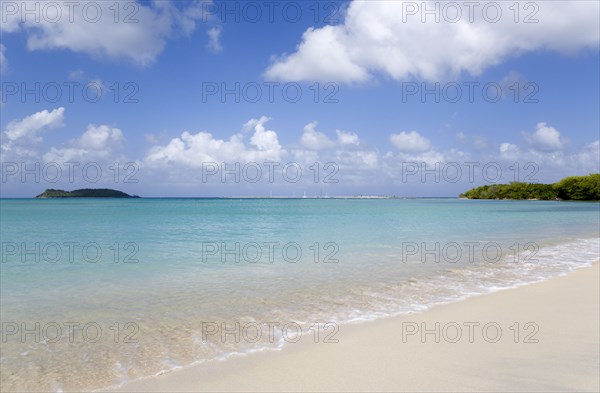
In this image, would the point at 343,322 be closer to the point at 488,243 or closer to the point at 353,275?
the point at 353,275

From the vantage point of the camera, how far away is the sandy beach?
4.30 m

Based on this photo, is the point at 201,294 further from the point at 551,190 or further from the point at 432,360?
the point at 551,190

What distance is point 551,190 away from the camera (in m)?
134

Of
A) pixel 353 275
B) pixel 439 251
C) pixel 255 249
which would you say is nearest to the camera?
pixel 353 275

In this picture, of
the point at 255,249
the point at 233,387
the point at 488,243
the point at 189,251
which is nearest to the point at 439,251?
the point at 488,243

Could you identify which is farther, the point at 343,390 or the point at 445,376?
the point at 445,376

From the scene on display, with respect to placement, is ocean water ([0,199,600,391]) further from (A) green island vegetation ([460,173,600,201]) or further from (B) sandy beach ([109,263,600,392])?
(A) green island vegetation ([460,173,600,201])

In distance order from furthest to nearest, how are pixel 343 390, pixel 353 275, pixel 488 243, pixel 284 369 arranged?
1. pixel 488 243
2. pixel 353 275
3. pixel 284 369
4. pixel 343 390

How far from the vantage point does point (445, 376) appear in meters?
4.43

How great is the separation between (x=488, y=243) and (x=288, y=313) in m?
13.6

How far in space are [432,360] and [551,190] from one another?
151 metres

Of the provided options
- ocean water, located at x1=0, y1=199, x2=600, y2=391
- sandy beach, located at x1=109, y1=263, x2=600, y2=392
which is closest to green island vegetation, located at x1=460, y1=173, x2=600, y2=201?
ocean water, located at x1=0, y1=199, x2=600, y2=391

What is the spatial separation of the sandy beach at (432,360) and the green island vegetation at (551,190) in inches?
5139

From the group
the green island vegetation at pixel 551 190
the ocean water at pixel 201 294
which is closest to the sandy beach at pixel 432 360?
the ocean water at pixel 201 294
